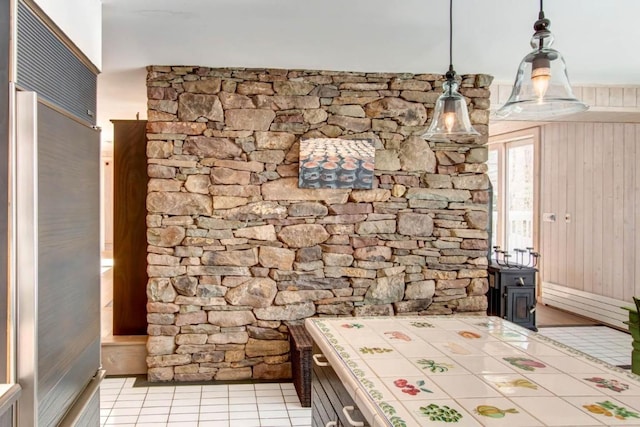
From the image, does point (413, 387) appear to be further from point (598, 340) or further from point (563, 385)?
point (598, 340)

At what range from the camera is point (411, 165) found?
422cm

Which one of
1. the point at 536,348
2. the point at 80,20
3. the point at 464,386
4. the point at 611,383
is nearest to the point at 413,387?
the point at 464,386

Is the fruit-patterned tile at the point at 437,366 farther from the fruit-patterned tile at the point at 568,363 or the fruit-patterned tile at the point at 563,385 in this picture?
the fruit-patterned tile at the point at 568,363

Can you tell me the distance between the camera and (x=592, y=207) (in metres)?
6.01

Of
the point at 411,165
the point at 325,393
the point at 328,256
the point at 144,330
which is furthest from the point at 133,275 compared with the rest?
the point at 325,393

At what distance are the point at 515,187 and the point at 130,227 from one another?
5.31 meters

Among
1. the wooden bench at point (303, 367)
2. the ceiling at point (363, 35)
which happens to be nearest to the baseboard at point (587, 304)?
the ceiling at point (363, 35)

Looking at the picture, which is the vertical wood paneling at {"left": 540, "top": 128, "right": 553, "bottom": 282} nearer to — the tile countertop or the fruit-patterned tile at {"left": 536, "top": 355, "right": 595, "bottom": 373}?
the tile countertop

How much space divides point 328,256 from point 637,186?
3.48 m

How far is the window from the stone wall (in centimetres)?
308

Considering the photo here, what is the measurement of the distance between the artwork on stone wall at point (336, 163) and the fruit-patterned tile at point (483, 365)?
94.6 inches

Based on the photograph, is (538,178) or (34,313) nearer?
(34,313)

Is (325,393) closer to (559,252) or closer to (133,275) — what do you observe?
Answer: (133,275)

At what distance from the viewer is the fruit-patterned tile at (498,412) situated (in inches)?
49.3
